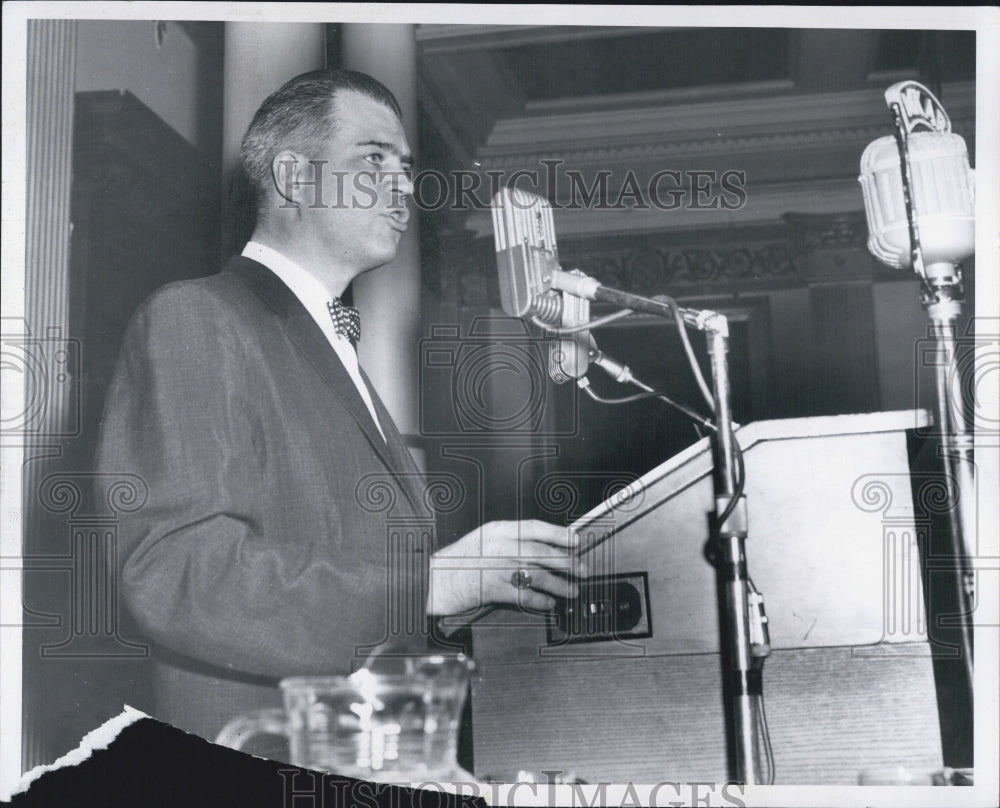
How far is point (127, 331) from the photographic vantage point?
2.71 m

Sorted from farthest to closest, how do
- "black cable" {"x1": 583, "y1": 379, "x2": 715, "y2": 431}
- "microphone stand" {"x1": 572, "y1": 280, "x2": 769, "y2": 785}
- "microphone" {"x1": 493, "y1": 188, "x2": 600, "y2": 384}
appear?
"microphone" {"x1": 493, "y1": 188, "x2": 600, "y2": 384} → "black cable" {"x1": 583, "y1": 379, "x2": 715, "y2": 431} → "microphone stand" {"x1": 572, "y1": 280, "x2": 769, "y2": 785}

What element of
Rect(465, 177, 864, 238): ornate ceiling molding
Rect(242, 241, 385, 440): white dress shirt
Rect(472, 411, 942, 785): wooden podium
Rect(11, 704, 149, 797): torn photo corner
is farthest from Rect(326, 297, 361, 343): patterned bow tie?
Rect(11, 704, 149, 797): torn photo corner

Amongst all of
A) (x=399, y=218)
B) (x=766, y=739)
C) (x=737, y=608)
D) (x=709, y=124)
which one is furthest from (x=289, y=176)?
(x=766, y=739)

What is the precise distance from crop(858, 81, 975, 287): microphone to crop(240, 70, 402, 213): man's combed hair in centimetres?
113

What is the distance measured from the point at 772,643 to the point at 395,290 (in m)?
1.16

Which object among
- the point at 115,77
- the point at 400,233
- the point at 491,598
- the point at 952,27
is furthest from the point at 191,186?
the point at 952,27

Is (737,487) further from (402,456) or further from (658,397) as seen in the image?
(402,456)

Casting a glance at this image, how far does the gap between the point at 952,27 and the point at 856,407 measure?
945 mm

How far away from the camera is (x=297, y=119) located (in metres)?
2.74

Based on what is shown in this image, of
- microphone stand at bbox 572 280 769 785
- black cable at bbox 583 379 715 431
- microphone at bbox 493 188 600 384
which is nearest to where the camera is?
microphone stand at bbox 572 280 769 785

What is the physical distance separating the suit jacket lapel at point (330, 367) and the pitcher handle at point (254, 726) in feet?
1.82

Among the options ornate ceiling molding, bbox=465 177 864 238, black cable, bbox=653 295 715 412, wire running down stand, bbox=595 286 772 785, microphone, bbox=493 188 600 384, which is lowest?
wire running down stand, bbox=595 286 772 785

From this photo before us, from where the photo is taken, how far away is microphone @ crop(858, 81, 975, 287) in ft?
8.71

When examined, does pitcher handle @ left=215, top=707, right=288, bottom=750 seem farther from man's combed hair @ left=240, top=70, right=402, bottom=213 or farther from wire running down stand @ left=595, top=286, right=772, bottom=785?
man's combed hair @ left=240, top=70, right=402, bottom=213
